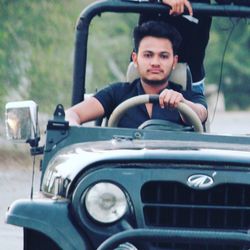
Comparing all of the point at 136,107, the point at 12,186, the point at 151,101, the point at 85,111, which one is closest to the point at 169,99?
the point at 151,101

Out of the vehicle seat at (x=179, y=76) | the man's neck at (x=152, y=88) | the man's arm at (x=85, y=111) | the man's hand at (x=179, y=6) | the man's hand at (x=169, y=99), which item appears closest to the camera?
the man's hand at (x=169, y=99)

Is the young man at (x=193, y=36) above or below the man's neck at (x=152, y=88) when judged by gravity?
above

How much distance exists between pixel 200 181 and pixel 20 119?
3.80 ft

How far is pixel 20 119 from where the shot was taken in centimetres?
668

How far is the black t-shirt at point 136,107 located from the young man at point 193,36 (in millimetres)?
449

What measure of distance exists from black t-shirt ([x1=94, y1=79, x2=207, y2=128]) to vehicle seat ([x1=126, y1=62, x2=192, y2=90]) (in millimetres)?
170

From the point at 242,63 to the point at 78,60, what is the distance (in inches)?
1226

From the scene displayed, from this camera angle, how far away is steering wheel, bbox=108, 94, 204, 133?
7023 millimetres

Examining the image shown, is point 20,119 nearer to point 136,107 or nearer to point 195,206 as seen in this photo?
point 136,107

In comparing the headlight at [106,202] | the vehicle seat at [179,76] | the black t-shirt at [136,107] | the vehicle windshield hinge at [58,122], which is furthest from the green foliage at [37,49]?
the headlight at [106,202]

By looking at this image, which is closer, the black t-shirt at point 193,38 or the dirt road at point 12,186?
the black t-shirt at point 193,38

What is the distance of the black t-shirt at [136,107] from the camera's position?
744 cm

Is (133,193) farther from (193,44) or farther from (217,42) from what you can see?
(217,42)

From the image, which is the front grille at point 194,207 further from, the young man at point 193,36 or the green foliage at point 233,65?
the green foliage at point 233,65
